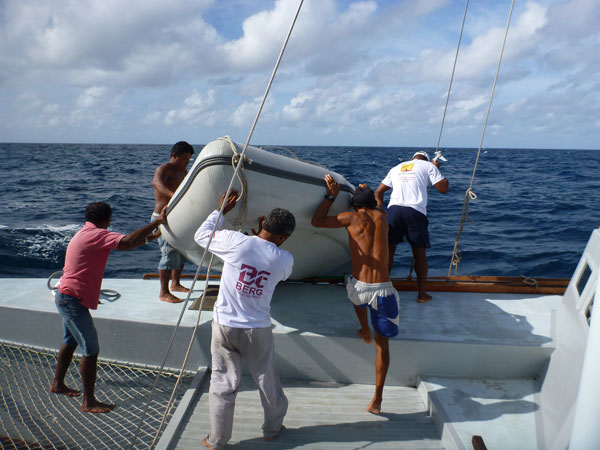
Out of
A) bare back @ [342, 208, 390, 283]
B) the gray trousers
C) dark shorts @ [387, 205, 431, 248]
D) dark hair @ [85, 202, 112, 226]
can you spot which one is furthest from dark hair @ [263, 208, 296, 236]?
dark shorts @ [387, 205, 431, 248]

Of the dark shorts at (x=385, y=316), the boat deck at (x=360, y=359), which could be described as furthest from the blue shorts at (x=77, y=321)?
the dark shorts at (x=385, y=316)

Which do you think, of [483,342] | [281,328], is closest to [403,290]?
[483,342]

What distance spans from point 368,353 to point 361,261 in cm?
77

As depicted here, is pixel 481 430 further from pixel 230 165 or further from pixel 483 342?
pixel 230 165

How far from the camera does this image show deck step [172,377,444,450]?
8.64 feet

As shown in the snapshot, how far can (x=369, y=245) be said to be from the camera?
2967 mm

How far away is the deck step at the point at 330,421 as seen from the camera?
2.63 metres

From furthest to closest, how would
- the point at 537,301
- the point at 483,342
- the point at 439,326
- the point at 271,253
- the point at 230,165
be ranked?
1. the point at 537,301
2. the point at 439,326
3. the point at 483,342
4. the point at 230,165
5. the point at 271,253

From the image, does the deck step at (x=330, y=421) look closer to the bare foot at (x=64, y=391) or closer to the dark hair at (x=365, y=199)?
the bare foot at (x=64, y=391)

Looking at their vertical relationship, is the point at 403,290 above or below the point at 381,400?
above

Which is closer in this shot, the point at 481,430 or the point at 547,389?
the point at 481,430

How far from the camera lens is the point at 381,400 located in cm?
294

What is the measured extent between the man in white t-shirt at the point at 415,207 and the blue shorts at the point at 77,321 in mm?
2348

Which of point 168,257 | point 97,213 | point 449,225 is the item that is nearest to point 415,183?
point 168,257
